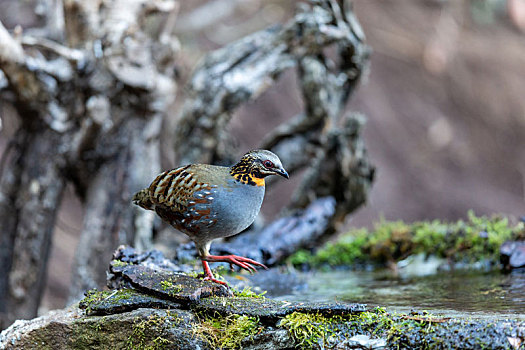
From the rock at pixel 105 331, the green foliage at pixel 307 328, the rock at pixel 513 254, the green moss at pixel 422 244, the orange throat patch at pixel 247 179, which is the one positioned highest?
the orange throat patch at pixel 247 179

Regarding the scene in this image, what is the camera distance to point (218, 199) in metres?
2.89

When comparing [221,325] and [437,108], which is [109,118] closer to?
[221,325]

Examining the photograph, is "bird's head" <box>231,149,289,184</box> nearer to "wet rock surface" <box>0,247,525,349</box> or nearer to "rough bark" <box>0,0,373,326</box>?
"wet rock surface" <box>0,247,525,349</box>

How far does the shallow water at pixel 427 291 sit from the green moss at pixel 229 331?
2.39ft

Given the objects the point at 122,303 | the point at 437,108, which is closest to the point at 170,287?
the point at 122,303

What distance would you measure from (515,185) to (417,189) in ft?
9.24

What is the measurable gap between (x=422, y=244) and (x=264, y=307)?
9.51 feet

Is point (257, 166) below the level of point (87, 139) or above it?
above

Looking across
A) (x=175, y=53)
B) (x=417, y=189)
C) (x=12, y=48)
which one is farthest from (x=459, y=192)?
(x=12, y=48)

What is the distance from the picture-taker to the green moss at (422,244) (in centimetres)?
468

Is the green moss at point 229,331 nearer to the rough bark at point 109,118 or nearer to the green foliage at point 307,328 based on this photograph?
the green foliage at point 307,328

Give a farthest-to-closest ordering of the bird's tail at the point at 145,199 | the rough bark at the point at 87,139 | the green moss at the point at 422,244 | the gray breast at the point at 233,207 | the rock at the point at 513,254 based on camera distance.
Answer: the rough bark at the point at 87,139 < the green moss at the point at 422,244 < the rock at the point at 513,254 < the bird's tail at the point at 145,199 < the gray breast at the point at 233,207

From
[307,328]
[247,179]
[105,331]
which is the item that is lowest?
[105,331]

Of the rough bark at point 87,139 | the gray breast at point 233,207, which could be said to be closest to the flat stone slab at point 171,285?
the gray breast at point 233,207
